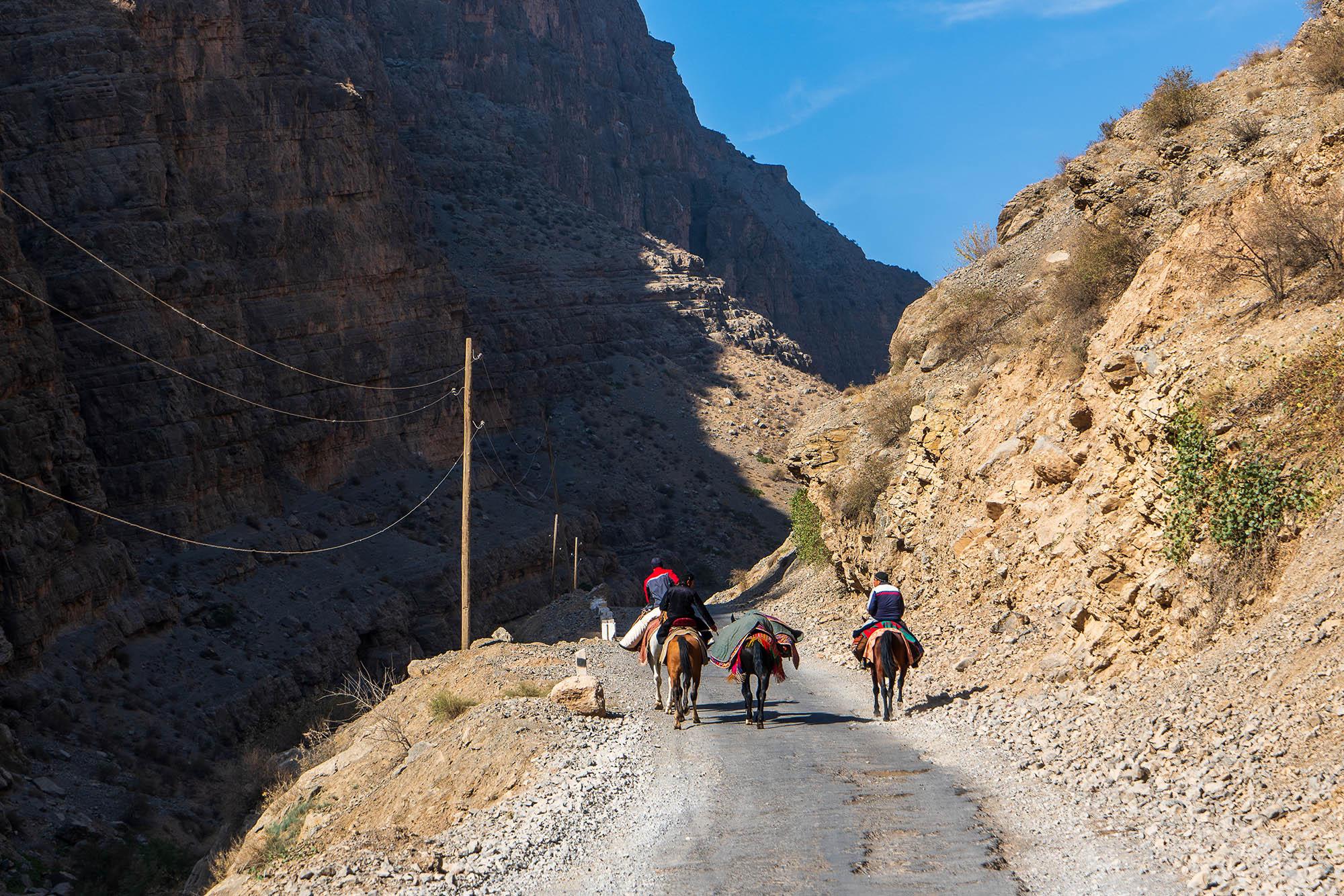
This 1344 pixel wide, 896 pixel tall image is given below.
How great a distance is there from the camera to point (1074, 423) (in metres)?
18.1

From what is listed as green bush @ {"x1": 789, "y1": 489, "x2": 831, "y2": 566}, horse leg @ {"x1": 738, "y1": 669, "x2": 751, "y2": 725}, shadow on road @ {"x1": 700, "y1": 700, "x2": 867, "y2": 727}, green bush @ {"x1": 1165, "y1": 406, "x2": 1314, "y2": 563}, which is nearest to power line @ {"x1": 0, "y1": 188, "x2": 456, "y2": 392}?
green bush @ {"x1": 789, "y1": 489, "x2": 831, "y2": 566}

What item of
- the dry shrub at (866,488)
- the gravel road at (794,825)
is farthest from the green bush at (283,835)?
the dry shrub at (866,488)

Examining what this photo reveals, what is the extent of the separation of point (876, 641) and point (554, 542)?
43438 mm

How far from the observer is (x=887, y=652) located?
14914 mm

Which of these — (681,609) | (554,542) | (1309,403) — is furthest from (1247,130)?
(554,542)

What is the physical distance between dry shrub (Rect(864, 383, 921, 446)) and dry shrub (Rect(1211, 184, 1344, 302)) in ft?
46.2

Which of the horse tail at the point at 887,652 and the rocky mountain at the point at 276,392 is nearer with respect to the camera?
the horse tail at the point at 887,652

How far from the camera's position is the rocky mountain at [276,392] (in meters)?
35.1

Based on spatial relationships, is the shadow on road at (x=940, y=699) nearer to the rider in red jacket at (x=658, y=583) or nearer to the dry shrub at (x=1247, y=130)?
the rider in red jacket at (x=658, y=583)

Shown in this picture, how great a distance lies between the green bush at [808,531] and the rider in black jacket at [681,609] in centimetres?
2262

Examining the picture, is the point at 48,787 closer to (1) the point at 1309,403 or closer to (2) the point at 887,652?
(2) the point at 887,652

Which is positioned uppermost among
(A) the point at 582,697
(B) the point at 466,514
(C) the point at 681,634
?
(B) the point at 466,514

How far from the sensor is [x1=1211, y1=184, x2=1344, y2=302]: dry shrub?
14.9 metres

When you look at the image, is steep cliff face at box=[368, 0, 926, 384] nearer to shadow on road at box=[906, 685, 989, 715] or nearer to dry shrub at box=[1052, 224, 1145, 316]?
dry shrub at box=[1052, 224, 1145, 316]
